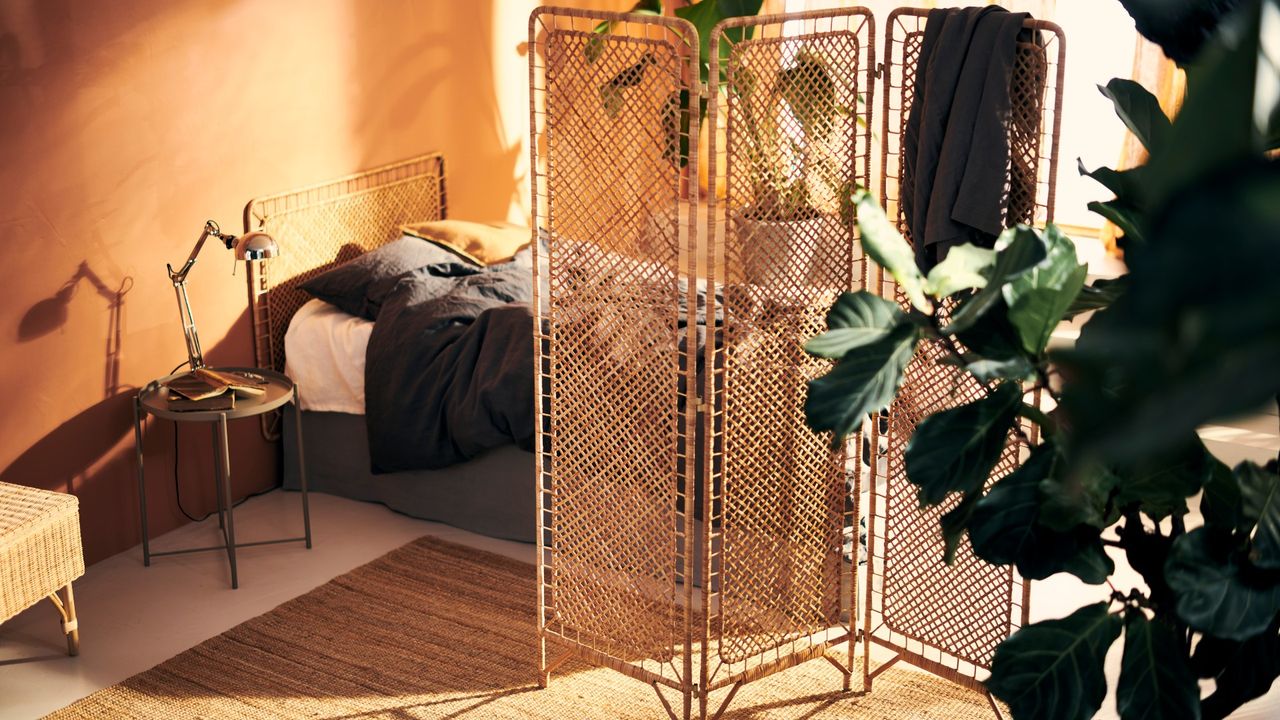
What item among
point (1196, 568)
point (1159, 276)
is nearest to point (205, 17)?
point (1196, 568)

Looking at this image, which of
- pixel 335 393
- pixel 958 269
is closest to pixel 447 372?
pixel 335 393

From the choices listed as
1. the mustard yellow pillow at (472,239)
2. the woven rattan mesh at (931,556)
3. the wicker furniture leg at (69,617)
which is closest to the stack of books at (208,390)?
the wicker furniture leg at (69,617)

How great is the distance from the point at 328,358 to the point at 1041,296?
304cm

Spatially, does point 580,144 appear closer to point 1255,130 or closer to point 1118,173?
point 1118,173

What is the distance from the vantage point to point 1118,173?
1995mm

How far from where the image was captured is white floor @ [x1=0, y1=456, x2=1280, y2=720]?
10.5 ft

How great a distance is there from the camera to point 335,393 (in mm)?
4289

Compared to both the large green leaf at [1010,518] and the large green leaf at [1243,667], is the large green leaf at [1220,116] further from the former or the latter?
the large green leaf at [1243,667]

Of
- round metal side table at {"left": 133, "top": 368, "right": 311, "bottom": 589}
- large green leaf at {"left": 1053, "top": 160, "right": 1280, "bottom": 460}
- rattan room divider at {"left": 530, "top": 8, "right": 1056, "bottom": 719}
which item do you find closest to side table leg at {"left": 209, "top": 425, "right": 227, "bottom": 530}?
round metal side table at {"left": 133, "top": 368, "right": 311, "bottom": 589}

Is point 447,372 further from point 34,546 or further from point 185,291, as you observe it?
point 34,546

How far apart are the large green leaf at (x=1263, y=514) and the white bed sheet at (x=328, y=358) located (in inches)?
120

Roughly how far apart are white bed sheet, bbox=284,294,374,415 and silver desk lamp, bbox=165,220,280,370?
1.17 ft

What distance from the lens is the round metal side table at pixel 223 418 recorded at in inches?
141

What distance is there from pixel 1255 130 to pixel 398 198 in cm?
467
